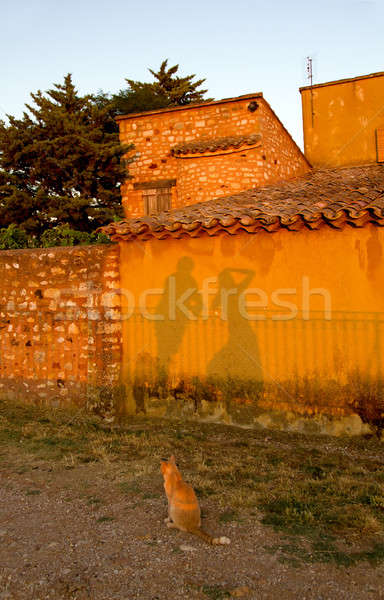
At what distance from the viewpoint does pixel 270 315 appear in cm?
664

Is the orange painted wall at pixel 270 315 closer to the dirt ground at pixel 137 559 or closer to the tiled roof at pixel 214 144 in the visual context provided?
the dirt ground at pixel 137 559

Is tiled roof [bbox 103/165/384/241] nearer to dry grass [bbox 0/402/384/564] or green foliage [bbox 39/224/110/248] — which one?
dry grass [bbox 0/402/384/564]

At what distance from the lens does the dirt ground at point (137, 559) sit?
2.99 metres

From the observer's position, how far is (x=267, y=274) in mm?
6664

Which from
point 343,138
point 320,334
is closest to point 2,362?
point 320,334

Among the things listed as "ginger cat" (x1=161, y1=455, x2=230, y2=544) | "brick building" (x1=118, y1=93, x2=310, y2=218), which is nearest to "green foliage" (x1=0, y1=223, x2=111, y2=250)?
"brick building" (x1=118, y1=93, x2=310, y2=218)

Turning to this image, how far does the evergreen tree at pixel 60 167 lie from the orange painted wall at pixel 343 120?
642cm

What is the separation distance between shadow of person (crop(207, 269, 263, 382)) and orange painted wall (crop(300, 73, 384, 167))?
918 centimetres

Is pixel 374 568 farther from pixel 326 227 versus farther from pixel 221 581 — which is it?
pixel 326 227

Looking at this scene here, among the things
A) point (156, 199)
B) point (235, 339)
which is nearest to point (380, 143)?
point (156, 199)

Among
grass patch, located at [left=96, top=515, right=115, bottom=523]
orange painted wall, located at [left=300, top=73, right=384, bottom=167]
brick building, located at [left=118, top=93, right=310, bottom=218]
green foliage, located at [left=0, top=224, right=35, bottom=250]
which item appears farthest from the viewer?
orange painted wall, located at [left=300, top=73, right=384, bottom=167]

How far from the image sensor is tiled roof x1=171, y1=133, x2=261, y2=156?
1225 centimetres

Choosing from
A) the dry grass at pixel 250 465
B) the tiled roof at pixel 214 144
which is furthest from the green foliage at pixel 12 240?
the tiled roof at pixel 214 144

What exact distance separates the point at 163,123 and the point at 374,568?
43.2 ft
